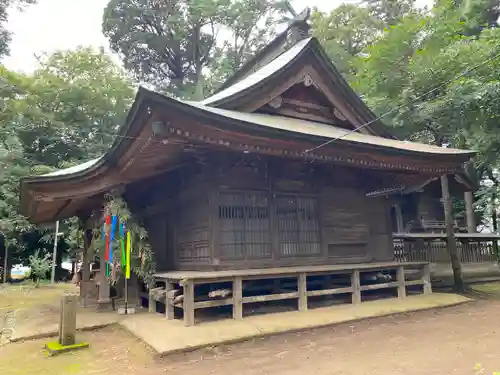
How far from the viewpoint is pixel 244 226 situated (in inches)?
307

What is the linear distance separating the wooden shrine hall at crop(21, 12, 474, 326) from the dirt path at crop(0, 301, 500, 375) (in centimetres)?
117

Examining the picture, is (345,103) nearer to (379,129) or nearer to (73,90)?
(379,129)

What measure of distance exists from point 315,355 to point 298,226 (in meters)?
3.69

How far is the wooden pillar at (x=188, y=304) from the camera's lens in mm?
6156

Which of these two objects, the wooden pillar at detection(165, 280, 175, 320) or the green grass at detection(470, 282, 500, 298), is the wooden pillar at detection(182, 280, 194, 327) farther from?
the green grass at detection(470, 282, 500, 298)

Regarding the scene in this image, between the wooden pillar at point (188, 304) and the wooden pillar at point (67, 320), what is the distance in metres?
1.65

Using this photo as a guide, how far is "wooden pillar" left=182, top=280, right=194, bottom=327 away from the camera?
616 centimetres

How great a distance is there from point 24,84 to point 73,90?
2.73 meters

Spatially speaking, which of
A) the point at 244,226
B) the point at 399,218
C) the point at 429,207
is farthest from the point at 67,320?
the point at 429,207

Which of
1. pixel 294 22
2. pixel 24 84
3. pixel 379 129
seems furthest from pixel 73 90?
pixel 379 129

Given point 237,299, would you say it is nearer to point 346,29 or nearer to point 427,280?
point 427,280

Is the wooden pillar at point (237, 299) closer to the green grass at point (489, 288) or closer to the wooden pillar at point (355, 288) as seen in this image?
the wooden pillar at point (355, 288)

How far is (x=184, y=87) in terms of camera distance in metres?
33.1

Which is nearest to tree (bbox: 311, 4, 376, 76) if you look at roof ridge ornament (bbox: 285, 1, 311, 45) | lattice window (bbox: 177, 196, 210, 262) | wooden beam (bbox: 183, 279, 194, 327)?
roof ridge ornament (bbox: 285, 1, 311, 45)
